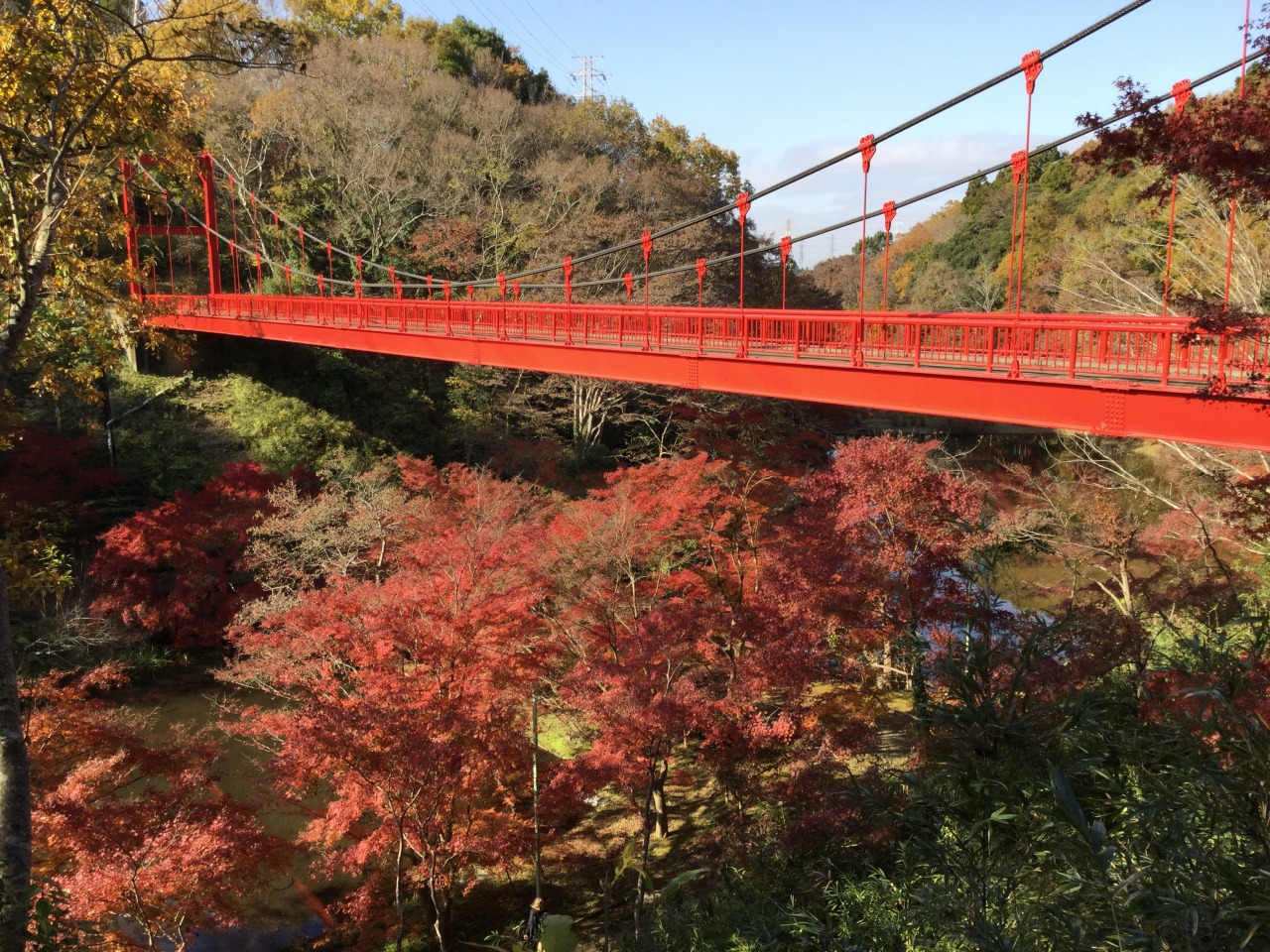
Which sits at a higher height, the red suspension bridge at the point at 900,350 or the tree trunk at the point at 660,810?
the red suspension bridge at the point at 900,350

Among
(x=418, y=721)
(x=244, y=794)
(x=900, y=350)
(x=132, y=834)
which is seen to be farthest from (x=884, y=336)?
(x=244, y=794)

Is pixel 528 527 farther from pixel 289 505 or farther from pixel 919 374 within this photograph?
pixel 919 374

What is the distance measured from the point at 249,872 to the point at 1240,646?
27.5 feet

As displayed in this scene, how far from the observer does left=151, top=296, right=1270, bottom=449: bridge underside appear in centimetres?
697

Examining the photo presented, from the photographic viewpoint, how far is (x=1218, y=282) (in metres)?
15.9

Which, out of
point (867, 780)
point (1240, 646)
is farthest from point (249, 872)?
point (1240, 646)

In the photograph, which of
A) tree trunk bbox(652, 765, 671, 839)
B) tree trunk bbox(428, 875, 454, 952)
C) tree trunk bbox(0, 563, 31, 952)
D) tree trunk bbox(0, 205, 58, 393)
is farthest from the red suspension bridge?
tree trunk bbox(428, 875, 454, 952)

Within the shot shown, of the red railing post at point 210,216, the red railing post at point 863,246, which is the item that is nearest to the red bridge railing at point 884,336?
the red railing post at point 863,246

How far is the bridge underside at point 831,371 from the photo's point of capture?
6973 mm

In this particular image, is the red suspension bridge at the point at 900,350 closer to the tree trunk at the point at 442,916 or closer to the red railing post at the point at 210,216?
the tree trunk at the point at 442,916

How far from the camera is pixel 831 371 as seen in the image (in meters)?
9.30

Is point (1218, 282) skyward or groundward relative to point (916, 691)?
skyward

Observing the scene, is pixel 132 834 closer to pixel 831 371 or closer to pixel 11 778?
pixel 11 778

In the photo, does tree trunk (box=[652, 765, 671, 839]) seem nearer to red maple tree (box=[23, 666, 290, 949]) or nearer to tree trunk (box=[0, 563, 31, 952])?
red maple tree (box=[23, 666, 290, 949])
